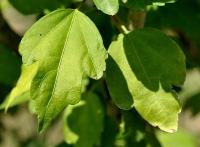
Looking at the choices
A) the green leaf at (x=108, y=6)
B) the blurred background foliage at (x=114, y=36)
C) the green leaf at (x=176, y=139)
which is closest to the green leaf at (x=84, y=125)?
the blurred background foliage at (x=114, y=36)

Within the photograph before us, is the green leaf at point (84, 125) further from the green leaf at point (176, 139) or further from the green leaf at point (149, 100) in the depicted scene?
the green leaf at point (176, 139)

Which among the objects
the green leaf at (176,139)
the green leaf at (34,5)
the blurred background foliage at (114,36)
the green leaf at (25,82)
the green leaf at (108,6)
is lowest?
the green leaf at (176,139)

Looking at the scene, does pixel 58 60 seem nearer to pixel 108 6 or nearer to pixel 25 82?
pixel 108 6

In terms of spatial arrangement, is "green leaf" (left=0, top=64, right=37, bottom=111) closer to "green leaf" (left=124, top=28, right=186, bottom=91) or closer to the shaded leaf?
"green leaf" (left=124, top=28, right=186, bottom=91)

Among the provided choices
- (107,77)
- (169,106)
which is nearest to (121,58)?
(107,77)

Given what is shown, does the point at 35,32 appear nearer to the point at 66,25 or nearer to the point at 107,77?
the point at 66,25

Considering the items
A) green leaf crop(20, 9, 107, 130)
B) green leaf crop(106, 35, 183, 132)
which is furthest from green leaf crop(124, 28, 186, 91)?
green leaf crop(20, 9, 107, 130)

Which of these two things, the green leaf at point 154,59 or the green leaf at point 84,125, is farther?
the green leaf at point 84,125
